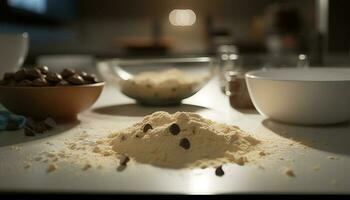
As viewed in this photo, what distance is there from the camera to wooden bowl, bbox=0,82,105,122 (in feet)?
2.80

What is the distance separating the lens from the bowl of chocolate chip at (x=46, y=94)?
856 mm

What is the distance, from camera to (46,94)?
85 centimetres

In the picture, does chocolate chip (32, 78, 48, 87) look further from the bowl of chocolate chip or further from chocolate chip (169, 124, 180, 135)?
chocolate chip (169, 124, 180, 135)

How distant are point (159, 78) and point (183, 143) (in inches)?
21.9

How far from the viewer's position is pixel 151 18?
162 inches

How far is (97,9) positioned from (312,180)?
3787 millimetres

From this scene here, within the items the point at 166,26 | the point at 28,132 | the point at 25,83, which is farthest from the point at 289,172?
the point at 166,26

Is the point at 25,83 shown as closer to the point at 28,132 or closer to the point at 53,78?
the point at 53,78

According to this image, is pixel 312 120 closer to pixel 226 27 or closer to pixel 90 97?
pixel 90 97

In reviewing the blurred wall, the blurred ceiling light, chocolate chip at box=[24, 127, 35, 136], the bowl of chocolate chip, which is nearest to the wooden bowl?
the bowl of chocolate chip

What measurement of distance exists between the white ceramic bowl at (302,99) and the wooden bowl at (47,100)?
1.07ft

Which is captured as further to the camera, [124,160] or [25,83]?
[25,83]

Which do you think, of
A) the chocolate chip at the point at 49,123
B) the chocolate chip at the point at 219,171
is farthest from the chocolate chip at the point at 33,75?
the chocolate chip at the point at 219,171

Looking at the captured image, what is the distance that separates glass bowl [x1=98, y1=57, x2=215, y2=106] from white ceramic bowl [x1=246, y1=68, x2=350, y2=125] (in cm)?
27
